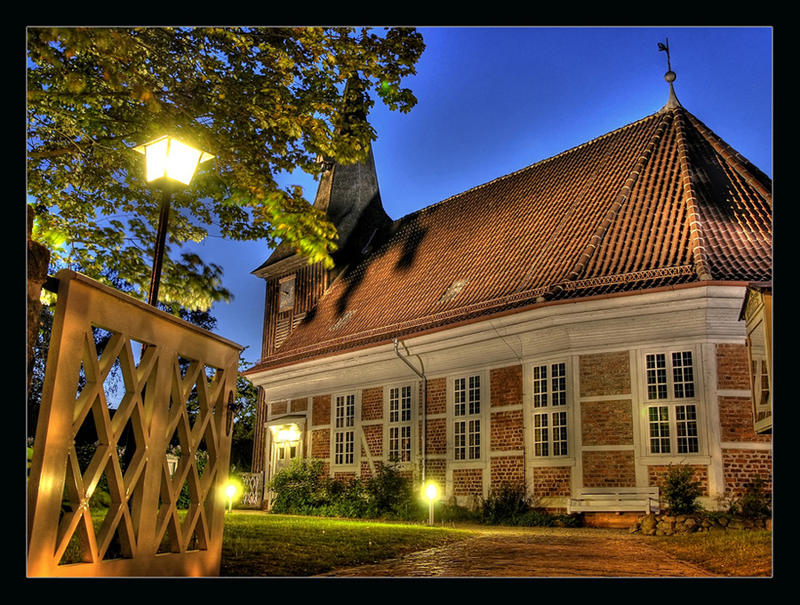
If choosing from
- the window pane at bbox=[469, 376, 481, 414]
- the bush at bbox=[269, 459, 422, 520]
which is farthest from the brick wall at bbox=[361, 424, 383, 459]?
the window pane at bbox=[469, 376, 481, 414]

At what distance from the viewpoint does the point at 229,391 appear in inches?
200

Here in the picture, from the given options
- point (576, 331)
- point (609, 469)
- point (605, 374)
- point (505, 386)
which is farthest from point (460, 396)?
point (609, 469)

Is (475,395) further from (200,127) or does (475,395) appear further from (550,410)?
(200,127)

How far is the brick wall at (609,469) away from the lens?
36.2 feet

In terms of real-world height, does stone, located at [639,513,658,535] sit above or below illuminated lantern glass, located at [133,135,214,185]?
below

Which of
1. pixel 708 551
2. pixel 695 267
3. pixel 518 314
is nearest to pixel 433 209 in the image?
pixel 518 314

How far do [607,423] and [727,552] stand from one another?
17.1 feet

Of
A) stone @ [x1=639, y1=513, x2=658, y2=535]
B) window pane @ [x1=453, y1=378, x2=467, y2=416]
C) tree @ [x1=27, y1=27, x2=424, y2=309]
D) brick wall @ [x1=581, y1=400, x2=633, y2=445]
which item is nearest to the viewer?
tree @ [x1=27, y1=27, x2=424, y2=309]

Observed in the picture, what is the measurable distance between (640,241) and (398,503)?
6731 mm

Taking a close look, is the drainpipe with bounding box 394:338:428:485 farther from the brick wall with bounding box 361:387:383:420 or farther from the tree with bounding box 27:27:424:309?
the tree with bounding box 27:27:424:309

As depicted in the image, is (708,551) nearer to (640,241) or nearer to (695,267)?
(695,267)

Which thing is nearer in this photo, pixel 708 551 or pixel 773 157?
pixel 773 157

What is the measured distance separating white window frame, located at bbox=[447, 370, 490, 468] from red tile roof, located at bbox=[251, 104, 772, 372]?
1.25m

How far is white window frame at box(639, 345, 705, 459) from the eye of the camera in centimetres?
1078
